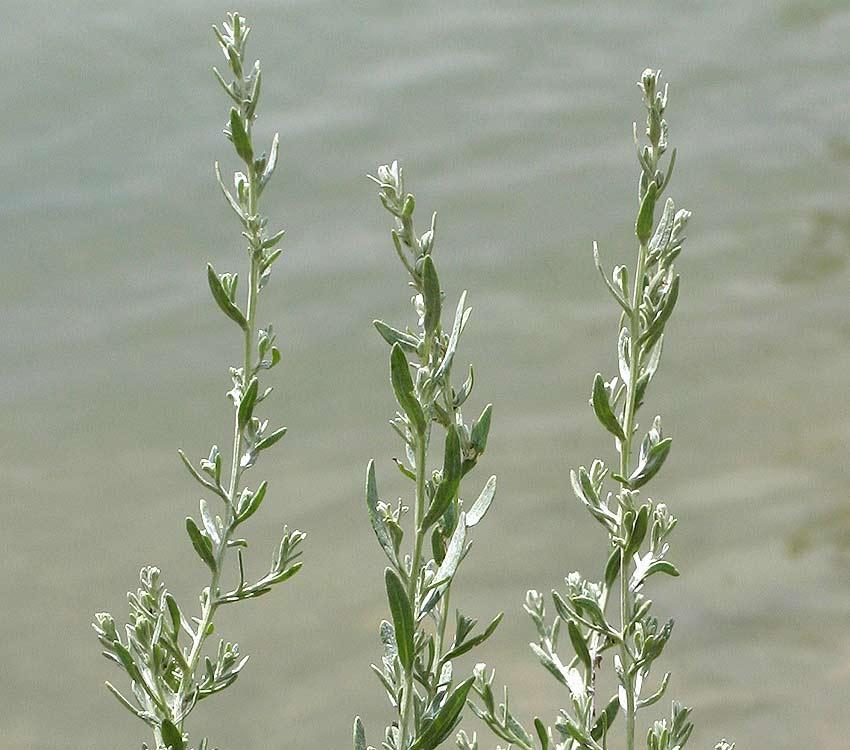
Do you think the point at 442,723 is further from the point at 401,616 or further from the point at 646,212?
the point at 646,212

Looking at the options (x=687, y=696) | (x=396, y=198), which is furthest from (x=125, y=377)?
(x=396, y=198)

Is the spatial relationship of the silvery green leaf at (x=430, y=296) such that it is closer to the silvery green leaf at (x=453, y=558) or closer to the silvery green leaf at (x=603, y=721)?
the silvery green leaf at (x=453, y=558)

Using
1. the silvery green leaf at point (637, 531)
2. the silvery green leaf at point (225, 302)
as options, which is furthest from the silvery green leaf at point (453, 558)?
the silvery green leaf at point (225, 302)

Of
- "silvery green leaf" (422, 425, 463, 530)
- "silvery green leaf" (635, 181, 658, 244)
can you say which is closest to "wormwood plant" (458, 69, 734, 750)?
"silvery green leaf" (635, 181, 658, 244)

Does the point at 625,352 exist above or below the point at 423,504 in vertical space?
above

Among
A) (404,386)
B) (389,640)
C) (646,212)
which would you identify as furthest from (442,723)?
(646,212)

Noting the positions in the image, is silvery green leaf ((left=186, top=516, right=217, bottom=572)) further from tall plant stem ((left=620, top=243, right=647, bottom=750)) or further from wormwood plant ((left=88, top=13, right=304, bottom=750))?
tall plant stem ((left=620, top=243, right=647, bottom=750))

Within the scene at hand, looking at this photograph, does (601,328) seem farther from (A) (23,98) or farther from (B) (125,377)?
(A) (23,98)
